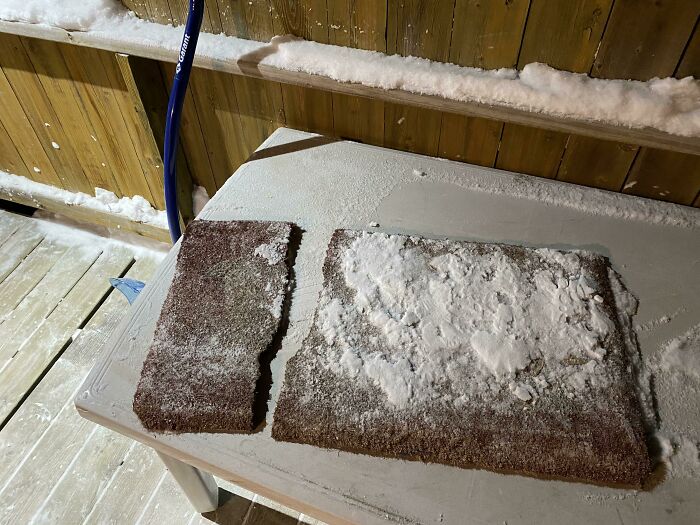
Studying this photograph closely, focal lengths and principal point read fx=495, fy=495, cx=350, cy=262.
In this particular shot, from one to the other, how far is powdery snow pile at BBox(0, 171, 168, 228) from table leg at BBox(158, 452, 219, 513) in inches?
44.3

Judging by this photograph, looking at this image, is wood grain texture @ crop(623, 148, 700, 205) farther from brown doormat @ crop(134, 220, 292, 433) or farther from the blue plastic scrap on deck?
the blue plastic scrap on deck

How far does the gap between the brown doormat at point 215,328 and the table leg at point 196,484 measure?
0.25 metres

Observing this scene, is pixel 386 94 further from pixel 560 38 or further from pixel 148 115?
pixel 148 115

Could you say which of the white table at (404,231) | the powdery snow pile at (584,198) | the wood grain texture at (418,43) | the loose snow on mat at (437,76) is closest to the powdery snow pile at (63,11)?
the loose snow on mat at (437,76)

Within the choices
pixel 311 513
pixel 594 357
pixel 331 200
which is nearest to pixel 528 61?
pixel 331 200

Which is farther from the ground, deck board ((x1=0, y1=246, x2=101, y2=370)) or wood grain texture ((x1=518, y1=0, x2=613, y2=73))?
wood grain texture ((x1=518, y1=0, x2=613, y2=73))

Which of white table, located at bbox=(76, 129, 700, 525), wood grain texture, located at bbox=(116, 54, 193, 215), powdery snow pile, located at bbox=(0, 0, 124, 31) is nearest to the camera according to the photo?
white table, located at bbox=(76, 129, 700, 525)

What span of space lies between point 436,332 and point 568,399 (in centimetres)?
27

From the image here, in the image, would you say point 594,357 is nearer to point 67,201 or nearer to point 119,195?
point 119,195

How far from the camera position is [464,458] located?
86 cm

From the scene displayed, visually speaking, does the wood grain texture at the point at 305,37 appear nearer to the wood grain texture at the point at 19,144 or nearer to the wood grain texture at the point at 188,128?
the wood grain texture at the point at 188,128

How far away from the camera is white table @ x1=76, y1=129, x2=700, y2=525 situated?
0.82 metres

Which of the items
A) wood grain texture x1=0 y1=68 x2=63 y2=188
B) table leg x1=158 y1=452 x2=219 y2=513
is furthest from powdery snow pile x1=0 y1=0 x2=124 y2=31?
table leg x1=158 y1=452 x2=219 y2=513

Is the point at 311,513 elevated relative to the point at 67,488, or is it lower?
elevated
